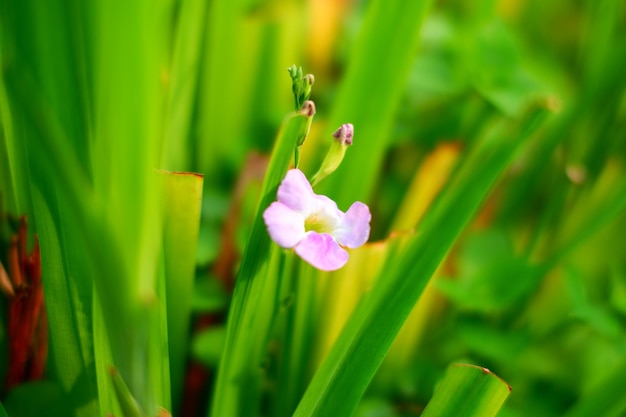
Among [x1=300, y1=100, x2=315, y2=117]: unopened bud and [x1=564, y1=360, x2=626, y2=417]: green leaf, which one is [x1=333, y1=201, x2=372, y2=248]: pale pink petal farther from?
[x1=564, y1=360, x2=626, y2=417]: green leaf

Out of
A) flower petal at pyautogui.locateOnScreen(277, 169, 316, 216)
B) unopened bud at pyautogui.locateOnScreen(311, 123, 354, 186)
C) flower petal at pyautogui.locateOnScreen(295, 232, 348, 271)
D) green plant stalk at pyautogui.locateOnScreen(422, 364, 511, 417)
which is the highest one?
unopened bud at pyautogui.locateOnScreen(311, 123, 354, 186)

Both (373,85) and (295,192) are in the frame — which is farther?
(373,85)

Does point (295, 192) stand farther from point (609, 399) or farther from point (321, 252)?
point (609, 399)

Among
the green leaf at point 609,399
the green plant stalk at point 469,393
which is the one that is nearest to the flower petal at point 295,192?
the green plant stalk at point 469,393

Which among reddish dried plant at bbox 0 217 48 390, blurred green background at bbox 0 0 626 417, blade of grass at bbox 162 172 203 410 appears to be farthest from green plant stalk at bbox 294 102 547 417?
reddish dried plant at bbox 0 217 48 390

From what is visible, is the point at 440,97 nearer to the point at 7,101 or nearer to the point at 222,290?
the point at 222,290

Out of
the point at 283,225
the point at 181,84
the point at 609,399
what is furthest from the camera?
the point at 181,84

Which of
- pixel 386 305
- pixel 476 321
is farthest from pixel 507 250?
pixel 386 305

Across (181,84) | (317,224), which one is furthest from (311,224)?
(181,84)
